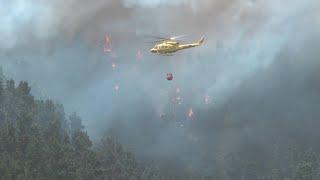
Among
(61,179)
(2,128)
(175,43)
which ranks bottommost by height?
(61,179)

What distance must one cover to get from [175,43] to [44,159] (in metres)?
50.0

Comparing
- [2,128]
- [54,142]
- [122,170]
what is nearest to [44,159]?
[54,142]

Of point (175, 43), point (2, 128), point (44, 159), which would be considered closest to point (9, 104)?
point (2, 128)

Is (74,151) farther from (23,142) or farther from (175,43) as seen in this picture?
(175,43)

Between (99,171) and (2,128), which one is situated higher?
(2,128)

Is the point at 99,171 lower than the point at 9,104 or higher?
lower

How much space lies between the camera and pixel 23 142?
16088 centimetres

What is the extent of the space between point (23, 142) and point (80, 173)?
1655 cm

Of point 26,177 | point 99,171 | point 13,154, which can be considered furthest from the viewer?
point 99,171

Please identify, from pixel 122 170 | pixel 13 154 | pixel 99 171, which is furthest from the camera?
pixel 122 170

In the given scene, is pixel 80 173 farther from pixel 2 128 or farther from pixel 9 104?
pixel 9 104

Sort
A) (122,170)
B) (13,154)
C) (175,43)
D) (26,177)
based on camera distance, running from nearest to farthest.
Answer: (175,43) < (26,177) < (13,154) < (122,170)

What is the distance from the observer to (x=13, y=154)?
15525cm

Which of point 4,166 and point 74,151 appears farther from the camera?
point 74,151
